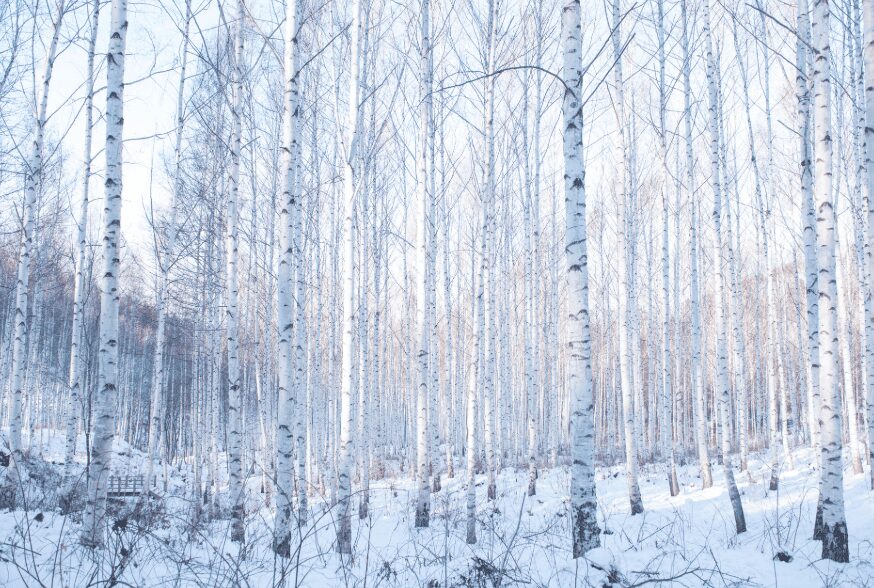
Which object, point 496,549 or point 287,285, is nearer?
point 287,285

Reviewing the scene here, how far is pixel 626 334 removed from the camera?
8.01 meters

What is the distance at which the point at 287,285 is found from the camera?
5203mm

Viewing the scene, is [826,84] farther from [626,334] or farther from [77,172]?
[77,172]

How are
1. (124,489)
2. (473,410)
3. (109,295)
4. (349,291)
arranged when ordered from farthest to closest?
(124,489), (473,410), (349,291), (109,295)

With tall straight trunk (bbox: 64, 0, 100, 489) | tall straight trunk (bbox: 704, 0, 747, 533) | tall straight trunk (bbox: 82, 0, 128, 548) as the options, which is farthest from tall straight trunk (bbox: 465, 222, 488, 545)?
tall straight trunk (bbox: 64, 0, 100, 489)

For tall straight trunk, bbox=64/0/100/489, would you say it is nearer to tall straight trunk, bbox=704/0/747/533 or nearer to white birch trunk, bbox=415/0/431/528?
white birch trunk, bbox=415/0/431/528

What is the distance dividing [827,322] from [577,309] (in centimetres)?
271

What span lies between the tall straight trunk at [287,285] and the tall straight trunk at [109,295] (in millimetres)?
1427

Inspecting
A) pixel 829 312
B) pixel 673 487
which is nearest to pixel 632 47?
pixel 829 312

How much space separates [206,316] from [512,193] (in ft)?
27.3

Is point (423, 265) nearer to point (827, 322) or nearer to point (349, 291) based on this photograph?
point (349, 291)

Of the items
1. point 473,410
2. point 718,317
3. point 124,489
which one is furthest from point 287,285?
point 124,489

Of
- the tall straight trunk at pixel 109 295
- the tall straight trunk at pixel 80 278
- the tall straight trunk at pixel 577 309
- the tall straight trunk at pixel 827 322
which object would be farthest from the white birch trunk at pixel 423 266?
the tall straight trunk at pixel 80 278

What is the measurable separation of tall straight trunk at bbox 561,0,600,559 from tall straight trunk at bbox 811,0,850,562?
6.75ft
